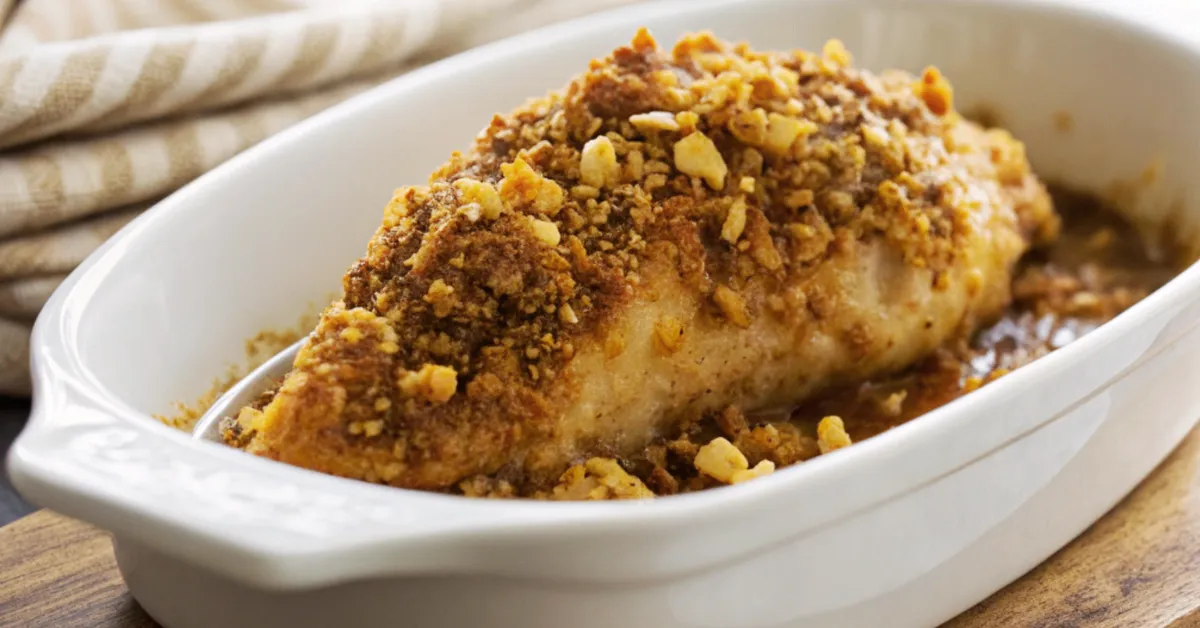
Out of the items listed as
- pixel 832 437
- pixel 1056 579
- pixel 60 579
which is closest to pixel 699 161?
pixel 832 437

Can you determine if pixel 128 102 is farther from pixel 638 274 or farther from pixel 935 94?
pixel 935 94

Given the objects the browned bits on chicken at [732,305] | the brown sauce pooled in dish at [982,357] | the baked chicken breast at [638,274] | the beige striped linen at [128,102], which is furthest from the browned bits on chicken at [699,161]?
the beige striped linen at [128,102]

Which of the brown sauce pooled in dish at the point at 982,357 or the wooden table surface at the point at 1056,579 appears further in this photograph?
the brown sauce pooled in dish at the point at 982,357

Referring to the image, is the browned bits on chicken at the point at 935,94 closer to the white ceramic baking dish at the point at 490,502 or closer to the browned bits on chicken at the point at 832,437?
the white ceramic baking dish at the point at 490,502

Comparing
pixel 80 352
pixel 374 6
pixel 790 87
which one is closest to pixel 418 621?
pixel 80 352

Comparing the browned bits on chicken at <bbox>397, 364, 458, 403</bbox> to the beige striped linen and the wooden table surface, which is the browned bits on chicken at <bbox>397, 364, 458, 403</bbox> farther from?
the beige striped linen

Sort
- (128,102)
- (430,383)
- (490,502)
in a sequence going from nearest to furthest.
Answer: (490,502) < (430,383) < (128,102)
